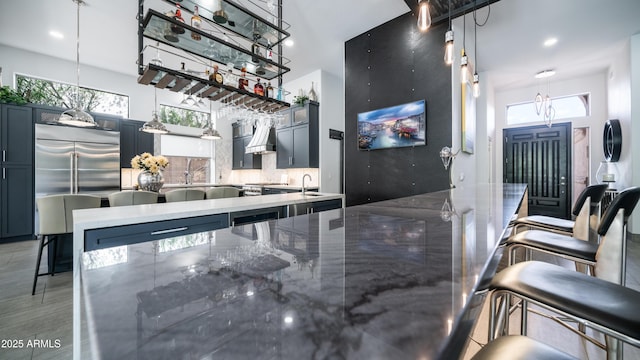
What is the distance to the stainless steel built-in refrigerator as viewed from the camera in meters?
4.30

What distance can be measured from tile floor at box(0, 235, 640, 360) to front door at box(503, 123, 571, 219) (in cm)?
346

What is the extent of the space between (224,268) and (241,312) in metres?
0.20

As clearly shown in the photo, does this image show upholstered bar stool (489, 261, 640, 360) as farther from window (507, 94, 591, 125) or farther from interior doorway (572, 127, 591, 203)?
window (507, 94, 591, 125)

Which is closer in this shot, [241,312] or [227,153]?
[241,312]

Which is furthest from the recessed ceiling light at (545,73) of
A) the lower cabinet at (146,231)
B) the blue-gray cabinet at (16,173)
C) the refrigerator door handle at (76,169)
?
the blue-gray cabinet at (16,173)

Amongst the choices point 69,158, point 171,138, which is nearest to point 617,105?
point 171,138

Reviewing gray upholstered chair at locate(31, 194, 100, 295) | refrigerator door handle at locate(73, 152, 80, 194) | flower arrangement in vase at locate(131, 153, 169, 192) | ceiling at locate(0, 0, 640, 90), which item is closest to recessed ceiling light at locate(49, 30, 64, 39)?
ceiling at locate(0, 0, 640, 90)

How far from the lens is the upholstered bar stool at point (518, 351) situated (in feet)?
1.61

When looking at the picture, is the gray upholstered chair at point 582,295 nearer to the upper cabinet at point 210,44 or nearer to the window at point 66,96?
the upper cabinet at point 210,44

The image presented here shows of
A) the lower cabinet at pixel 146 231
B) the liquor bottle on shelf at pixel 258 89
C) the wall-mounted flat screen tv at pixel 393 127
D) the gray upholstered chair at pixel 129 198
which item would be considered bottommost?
the lower cabinet at pixel 146 231

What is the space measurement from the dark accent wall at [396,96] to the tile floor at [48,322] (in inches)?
73.5

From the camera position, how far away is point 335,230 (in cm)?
80

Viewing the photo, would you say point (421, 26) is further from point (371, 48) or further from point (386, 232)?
point (371, 48)

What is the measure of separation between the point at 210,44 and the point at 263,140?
3498 millimetres
